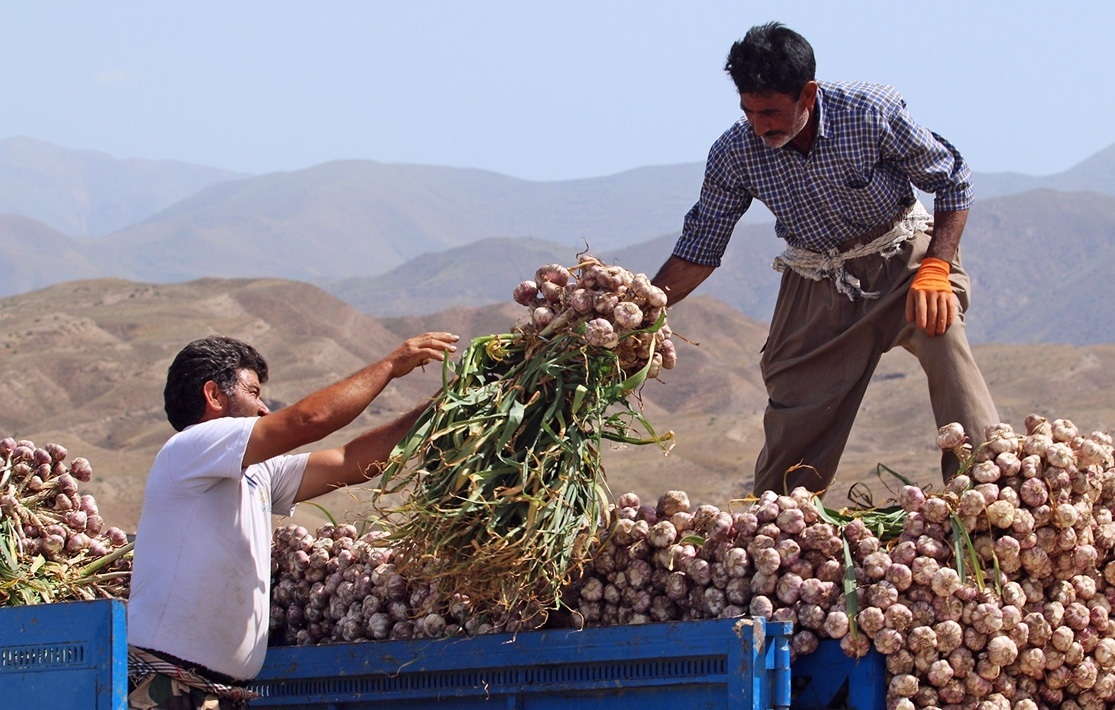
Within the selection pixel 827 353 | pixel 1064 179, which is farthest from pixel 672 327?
pixel 1064 179

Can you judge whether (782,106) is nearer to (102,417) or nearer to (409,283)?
(102,417)

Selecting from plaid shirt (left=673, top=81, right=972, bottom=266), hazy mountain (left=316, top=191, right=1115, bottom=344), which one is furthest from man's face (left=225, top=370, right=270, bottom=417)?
hazy mountain (left=316, top=191, right=1115, bottom=344)

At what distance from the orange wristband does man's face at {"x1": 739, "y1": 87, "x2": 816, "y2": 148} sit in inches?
23.9

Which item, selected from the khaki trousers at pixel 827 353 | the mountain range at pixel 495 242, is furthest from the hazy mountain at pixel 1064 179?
the khaki trousers at pixel 827 353

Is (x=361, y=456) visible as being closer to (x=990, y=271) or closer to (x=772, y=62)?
(x=772, y=62)

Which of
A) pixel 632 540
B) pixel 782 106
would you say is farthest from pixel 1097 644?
pixel 782 106

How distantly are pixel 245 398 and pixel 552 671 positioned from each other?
49.8 inches

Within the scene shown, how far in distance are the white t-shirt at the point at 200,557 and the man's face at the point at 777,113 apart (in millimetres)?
1910

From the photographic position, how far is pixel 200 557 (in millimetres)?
4316

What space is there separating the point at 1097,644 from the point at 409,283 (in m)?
109

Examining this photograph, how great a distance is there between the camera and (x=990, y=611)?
3789 millimetres

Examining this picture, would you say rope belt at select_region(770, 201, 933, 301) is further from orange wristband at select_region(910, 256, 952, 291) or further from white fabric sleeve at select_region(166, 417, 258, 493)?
white fabric sleeve at select_region(166, 417, 258, 493)

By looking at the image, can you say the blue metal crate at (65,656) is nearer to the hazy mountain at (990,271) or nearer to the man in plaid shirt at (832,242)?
the man in plaid shirt at (832,242)

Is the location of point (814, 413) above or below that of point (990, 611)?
above
